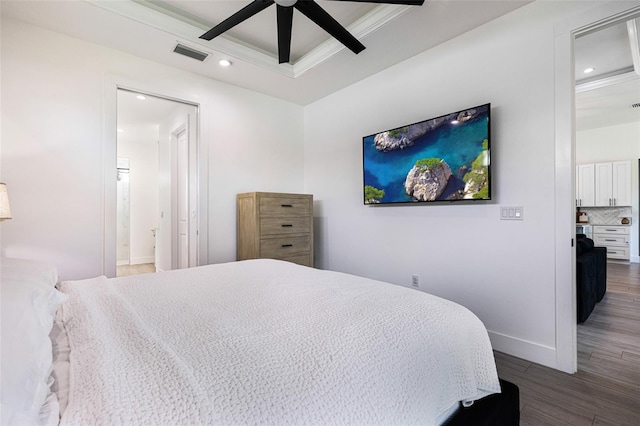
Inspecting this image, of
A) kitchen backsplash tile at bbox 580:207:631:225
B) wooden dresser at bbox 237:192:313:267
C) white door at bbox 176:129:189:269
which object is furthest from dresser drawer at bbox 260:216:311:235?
kitchen backsplash tile at bbox 580:207:631:225

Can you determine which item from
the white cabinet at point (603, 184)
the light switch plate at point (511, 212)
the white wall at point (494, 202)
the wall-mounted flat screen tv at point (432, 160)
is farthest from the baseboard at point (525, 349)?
the white cabinet at point (603, 184)

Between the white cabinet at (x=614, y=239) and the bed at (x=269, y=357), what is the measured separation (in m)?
7.26

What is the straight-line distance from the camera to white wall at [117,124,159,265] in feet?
19.4

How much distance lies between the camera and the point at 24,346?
573 mm

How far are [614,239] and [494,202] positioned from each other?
5.97 m

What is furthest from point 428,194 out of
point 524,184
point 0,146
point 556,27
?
point 0,146

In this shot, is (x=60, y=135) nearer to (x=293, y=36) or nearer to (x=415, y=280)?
(x=293, y=36)

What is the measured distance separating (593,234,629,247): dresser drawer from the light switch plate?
594 centimetres

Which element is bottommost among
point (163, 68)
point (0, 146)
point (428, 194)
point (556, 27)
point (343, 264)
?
point (343, 264)

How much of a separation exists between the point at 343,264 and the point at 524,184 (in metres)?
2.04

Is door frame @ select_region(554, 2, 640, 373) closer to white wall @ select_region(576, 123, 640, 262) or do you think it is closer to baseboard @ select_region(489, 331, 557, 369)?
baseboard @ select_region(489, 331, 557, 369)

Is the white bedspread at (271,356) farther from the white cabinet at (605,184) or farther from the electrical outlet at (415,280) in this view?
the white cabinet at (605,184)

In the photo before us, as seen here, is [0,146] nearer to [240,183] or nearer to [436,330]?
[240,183]

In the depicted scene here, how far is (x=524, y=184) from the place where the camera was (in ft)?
6.97
